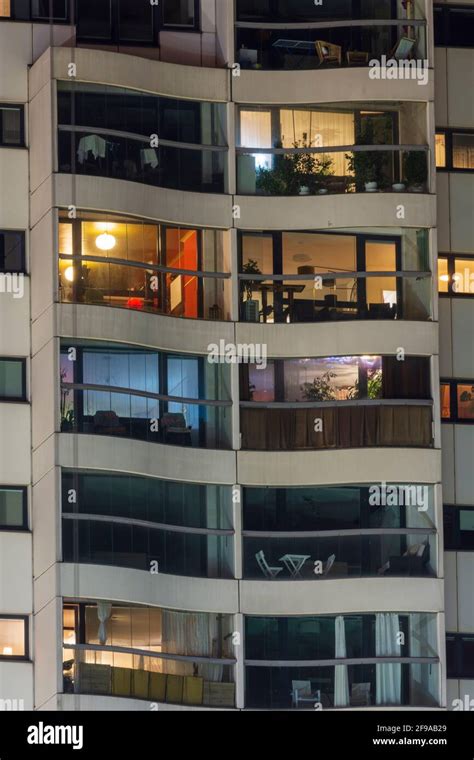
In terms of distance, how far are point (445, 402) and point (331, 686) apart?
6.09 m

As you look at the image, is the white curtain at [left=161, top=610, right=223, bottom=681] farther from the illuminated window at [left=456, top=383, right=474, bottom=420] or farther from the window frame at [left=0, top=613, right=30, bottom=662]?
the illuminated window at [left=456, top=383, right=474, bottom=420]

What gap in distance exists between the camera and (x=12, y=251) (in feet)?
145

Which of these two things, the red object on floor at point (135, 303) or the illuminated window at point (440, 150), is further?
the illuminated window at point (440, 150)

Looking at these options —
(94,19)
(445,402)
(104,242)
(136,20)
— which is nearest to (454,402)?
(445,402)

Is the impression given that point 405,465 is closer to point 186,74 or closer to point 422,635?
point 422,635

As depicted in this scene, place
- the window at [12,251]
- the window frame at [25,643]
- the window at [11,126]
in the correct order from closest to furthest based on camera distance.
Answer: the window frame at [25,643] < the window at [12,251] < the window at [11,126]

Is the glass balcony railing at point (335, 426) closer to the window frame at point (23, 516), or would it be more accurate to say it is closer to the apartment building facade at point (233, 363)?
the apartment building facade at point (233, 363)

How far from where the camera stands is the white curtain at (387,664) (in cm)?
4375

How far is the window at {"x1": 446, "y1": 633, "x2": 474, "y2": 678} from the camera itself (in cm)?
4469

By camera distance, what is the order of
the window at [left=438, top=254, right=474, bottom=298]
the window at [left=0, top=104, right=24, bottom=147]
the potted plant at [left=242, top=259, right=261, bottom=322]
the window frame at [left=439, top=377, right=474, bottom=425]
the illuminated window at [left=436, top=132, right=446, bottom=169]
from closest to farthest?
the window at [left=0, top=104, right=24, bottom=147]
the potted plant at [left=242, top=259, right=261, bottom=322]
the window frame at [left=439, top=377, right=474, bottom=425]
the window at [left=438, top=254, right=474, bottom=298]
the illuminated window at [left=436, top=132, right=446, bottom=169]

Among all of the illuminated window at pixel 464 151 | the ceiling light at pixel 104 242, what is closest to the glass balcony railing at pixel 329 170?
the illuminated window at pixel 464 151

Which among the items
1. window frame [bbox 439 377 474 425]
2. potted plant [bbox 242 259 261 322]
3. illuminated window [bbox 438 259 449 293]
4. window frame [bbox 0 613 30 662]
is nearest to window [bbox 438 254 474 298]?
illuminated window [bbox 438 259 449 293]

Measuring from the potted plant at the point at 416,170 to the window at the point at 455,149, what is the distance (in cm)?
89

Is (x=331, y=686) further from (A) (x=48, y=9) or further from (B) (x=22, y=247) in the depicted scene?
(A) (x=48, y=9)
